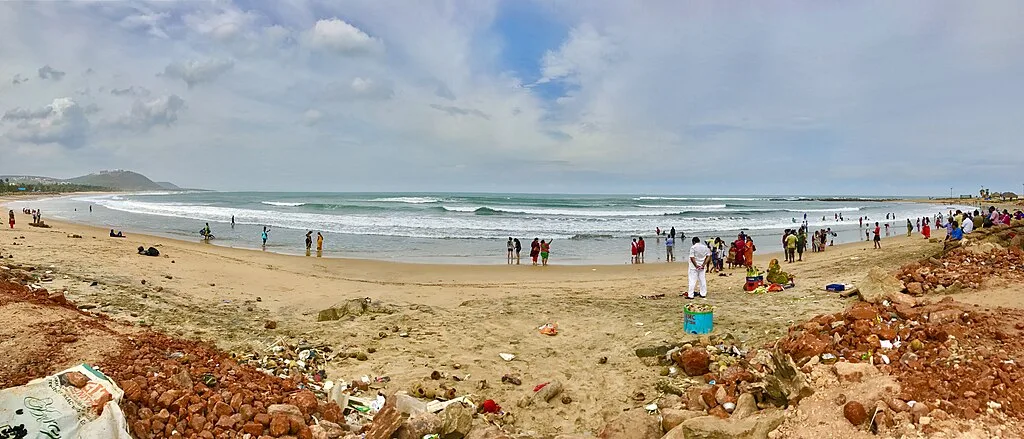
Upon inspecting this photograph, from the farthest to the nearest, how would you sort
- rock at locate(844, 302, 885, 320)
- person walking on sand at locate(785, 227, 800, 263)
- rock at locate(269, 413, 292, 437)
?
1. person walking on sand at locate(785, 227, 800, 263)
2. rock at locate(844, 302, 885, 320)
3. rock at locate(269, 413, 292, 437)

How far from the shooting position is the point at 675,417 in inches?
192

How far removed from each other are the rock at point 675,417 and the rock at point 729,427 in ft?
1.07

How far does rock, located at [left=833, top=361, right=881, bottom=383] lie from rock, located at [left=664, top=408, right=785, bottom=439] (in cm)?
63

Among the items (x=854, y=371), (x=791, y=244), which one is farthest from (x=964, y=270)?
(x=791, y=244)

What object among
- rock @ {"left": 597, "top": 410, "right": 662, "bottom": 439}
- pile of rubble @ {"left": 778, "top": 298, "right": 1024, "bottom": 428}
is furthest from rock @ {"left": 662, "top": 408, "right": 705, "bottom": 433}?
pile of rubble @ {"left": 778, "top": 298, "right": 1024, "bottom": 428}

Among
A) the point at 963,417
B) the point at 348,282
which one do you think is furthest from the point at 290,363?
the point at 348,282

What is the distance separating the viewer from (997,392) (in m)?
3.71

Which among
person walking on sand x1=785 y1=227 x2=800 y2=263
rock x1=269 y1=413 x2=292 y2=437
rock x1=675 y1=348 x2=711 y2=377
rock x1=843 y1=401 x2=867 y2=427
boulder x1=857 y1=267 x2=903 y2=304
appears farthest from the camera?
person walking on sand x1=785 y1=227 x2=800 y2=263

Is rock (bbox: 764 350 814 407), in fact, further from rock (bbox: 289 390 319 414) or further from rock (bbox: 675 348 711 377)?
rock (bbox: 289 390 319 414)

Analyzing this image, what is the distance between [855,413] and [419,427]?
136 inches

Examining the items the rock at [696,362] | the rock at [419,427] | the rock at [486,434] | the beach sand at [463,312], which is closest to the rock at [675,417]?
the beach sand at [463,312]

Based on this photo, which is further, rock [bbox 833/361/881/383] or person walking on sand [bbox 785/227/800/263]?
person walking on sand [bbox 785/227/800/263]

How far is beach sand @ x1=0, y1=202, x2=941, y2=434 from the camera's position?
22.3 feet

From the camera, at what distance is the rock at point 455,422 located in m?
4.72
